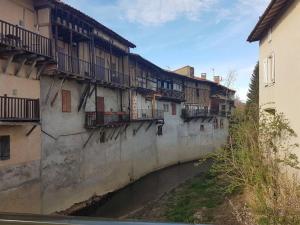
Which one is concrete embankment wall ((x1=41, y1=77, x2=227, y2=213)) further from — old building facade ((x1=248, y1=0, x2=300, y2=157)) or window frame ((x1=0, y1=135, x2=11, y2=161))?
old building facade ((x1=248, y1=0, x2=300, y2=157))

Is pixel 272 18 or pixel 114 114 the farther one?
pixel 114 114

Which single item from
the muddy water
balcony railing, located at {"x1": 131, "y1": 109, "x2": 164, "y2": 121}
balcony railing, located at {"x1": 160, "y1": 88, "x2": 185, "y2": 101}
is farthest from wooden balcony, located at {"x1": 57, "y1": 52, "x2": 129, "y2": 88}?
balcony railing, located at {"x1": 160, "y1": 88, "x2": 185, "y2": 101}

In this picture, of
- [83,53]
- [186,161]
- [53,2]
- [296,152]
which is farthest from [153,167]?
[296,152]

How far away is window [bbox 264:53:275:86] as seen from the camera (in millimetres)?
15283

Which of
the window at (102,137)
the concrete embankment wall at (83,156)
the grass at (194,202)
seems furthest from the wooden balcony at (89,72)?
the grass at (194,202)

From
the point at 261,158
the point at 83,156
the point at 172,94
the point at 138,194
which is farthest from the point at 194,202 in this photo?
the point at 172,94

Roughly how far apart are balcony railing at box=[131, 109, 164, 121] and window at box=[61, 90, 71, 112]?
934 cm

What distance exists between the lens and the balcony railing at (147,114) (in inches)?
1209

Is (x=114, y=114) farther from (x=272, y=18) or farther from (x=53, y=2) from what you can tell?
(x=272, y=18)

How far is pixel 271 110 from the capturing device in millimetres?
15984

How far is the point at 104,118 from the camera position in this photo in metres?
24.0

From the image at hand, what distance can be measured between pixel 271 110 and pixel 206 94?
34.0 meters

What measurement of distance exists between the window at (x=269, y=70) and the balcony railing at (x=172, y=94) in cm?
2011

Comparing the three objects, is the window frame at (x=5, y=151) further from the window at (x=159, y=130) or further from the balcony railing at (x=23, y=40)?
the window at (x=159, y=130)
